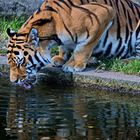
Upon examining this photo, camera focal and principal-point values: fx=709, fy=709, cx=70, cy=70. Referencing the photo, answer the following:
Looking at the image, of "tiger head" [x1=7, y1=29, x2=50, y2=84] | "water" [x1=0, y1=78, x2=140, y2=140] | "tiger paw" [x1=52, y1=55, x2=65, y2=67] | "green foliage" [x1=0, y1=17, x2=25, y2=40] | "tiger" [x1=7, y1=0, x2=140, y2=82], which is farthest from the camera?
"green foliage" [x1=0, y1=17, x2=25, y2=40]

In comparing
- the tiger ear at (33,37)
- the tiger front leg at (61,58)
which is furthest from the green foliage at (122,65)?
the tiger ear at (33,37)

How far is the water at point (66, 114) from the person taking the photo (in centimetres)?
679

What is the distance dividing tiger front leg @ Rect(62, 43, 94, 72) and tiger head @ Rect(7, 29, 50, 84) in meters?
0.40

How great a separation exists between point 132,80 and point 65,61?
54.4 inches

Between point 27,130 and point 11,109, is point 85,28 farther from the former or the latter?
point 27,130

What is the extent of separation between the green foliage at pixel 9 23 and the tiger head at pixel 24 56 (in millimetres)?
2463

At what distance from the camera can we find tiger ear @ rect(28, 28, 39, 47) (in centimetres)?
918

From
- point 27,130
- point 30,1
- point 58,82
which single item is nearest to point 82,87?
point 58,82

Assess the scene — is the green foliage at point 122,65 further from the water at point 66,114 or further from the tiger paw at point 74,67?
the water at point 66,114

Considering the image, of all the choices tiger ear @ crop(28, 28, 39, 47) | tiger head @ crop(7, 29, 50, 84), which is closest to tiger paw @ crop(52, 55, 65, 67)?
tiger head @ crop(7, 29, 50, 84)

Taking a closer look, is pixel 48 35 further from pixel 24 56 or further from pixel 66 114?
pixel 66 114

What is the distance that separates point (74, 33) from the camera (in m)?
9.48

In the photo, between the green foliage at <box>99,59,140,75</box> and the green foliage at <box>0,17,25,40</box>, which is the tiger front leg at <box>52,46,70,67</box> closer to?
the green foliage at <box>99,59,140,75</box>

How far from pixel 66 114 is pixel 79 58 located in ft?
6.93
